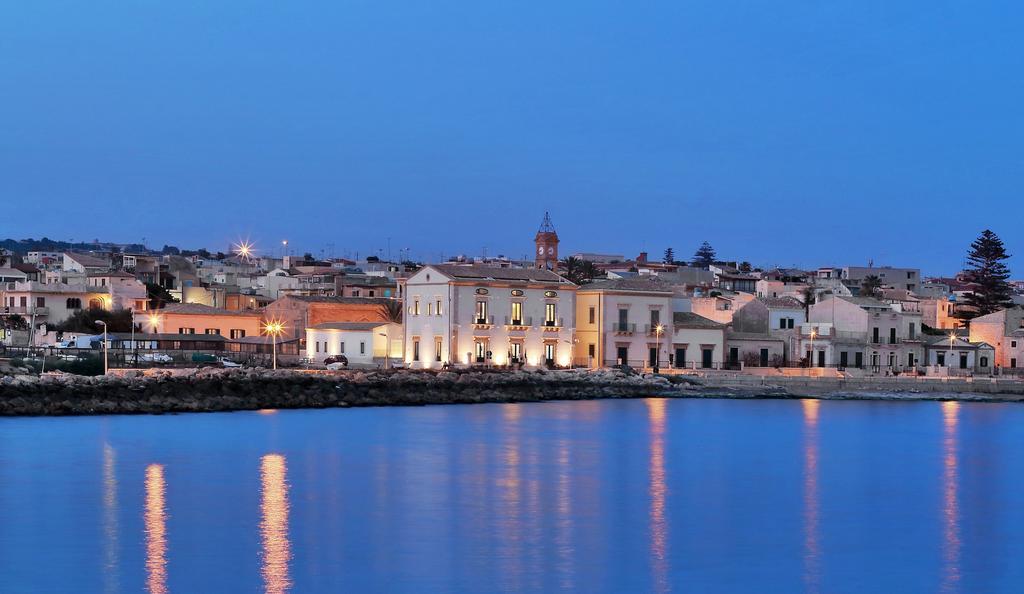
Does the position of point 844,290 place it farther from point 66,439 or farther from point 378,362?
point 66,439

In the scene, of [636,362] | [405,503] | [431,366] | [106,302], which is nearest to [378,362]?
[431,366]

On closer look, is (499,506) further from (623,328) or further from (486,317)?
(623,328)

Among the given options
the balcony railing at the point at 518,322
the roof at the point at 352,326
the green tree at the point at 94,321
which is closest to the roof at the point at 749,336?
the balcony railing at the point at 518,322

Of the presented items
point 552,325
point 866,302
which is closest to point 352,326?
point 552,325

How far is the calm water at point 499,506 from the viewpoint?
1795 cm

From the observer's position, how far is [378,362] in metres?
52.2

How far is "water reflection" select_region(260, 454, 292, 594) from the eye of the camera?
17203 millimetres

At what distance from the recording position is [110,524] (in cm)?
2086

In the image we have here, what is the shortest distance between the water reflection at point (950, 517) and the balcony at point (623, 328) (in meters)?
16.0

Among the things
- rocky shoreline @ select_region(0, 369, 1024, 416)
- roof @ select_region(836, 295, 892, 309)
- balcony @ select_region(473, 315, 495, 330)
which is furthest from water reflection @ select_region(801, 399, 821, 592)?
roof @ select_region(836, 295, 892, 309)

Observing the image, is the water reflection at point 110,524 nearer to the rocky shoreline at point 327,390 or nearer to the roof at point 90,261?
the rocky shoreline at point 327,390

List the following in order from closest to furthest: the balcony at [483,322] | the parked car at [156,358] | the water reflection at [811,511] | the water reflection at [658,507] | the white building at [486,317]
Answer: the water reflection at [658,507] < the water reflection at [811,511] < the parked car at [156,358] < the white building at [486,317] < the balcony at [483,322]

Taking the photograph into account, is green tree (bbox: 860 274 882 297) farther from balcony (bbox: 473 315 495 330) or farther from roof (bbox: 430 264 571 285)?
balcony (bbox: 473 315 495 330)

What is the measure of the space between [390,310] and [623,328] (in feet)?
35.9
